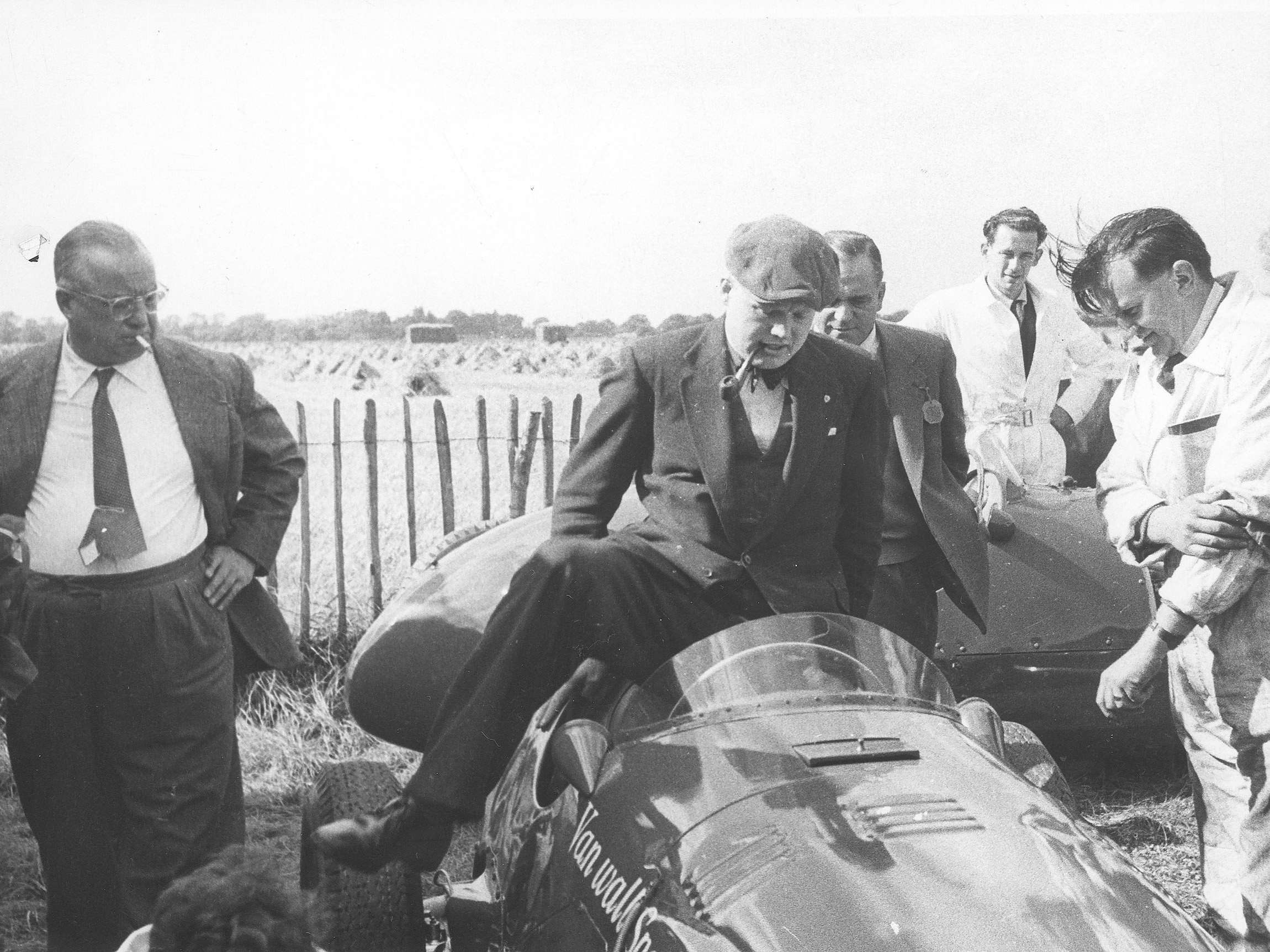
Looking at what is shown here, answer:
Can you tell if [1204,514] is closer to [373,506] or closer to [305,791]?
[305,791]

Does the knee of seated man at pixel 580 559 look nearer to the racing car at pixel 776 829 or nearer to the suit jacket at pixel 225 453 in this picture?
the racing car at pixel 776 829

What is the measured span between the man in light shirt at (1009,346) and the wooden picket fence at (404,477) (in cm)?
248

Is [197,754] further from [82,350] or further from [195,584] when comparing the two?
[82,350]

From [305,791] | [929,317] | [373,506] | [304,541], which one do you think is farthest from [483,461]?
[305,791]

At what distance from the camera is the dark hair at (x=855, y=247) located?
4.85m

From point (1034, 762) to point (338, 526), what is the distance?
487 cm

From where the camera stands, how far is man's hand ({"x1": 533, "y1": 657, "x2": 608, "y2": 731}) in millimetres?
3043

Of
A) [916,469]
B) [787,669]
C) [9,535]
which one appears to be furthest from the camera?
[916,469]

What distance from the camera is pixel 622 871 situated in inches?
95.5

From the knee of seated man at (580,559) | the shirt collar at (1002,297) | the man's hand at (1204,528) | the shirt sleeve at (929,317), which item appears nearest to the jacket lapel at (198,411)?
the knee of seated man at (580,559)

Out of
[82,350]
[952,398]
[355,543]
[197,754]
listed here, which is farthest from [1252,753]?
[355,543]

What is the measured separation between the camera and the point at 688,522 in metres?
3.54

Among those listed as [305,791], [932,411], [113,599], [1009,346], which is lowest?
[305,791]

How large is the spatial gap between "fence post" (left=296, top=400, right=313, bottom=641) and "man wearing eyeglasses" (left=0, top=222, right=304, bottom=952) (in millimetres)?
3144
